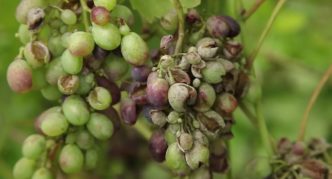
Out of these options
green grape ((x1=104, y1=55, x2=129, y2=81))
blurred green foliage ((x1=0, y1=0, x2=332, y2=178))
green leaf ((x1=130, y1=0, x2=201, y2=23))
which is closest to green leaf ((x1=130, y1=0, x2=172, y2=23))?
green leaf ((x1=130, y1=0, x2=201, y2=23))

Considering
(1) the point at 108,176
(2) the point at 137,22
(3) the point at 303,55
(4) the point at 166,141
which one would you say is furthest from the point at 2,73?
(3) the point at 303,55

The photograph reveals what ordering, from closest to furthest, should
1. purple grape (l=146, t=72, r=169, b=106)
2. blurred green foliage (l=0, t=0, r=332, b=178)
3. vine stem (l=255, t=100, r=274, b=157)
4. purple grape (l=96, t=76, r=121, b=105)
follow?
purple grape (l=146, t=72, r=169, b=106) < purple grape (l=96, t=76, r=121, b=105) < vine stem (l=255, t=100, r=274, b=157) < blurred green foliage (l=0, t=0, r=332, b=178)

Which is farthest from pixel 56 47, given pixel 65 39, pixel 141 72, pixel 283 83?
pixel 283 83

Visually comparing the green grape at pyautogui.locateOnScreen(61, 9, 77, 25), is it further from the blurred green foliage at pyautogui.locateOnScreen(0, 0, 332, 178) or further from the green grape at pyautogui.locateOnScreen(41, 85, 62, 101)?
the blurred green foliage at pyautogui.locateOnScreen(0, 0, 332, 178)

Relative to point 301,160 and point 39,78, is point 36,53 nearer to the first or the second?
point 39,78

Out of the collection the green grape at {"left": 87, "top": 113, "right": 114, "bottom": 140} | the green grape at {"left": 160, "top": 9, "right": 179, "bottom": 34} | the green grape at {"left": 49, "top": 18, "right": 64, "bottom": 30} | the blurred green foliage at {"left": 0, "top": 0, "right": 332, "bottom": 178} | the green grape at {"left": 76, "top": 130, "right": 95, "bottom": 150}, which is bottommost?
the blurred green foliage at {"left": 0, "top": 0, "right": 332, "bottom": 178}

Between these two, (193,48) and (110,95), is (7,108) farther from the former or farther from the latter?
(193,48)

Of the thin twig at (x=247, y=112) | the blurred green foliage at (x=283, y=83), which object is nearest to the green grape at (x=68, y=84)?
the thin twig at (x=247, y=112)
